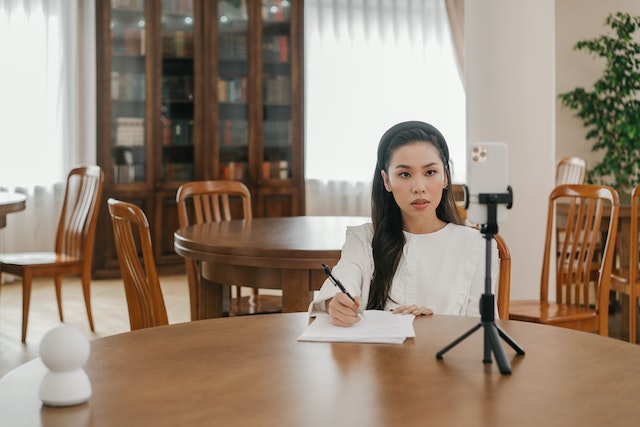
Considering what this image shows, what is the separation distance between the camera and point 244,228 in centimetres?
350

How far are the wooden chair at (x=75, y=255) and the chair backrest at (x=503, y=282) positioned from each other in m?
2.94

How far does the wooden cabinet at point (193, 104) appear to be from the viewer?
624 centimetres

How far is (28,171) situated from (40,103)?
499 millimetres

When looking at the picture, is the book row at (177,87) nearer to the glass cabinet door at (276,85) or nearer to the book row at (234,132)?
the book row at (234,132)

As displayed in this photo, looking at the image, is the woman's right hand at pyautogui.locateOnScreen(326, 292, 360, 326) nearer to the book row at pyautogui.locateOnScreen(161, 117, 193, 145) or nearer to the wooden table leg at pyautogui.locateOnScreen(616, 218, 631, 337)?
the wooden table leg at pyautogui.locateOnScreen(616, 218, 631, 337)

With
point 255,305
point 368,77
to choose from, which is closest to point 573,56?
point 368,77

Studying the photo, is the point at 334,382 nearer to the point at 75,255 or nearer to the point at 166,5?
the point at 75,255

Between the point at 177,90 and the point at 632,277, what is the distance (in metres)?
3.76

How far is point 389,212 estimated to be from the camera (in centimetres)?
205

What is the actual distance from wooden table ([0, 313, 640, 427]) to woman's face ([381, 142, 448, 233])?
1.32ft

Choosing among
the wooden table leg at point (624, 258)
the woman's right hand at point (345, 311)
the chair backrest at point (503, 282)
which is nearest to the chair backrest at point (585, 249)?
the wooden table leg at point (624, 258)

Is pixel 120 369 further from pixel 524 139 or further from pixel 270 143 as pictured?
pixel 270 143

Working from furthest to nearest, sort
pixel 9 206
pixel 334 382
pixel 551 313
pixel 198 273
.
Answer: pixel 9 206 → pixel 198 273 → pixel 551 313 → pixel 334 382

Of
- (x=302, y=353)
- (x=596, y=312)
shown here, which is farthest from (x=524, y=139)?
(x=302, y=353)
